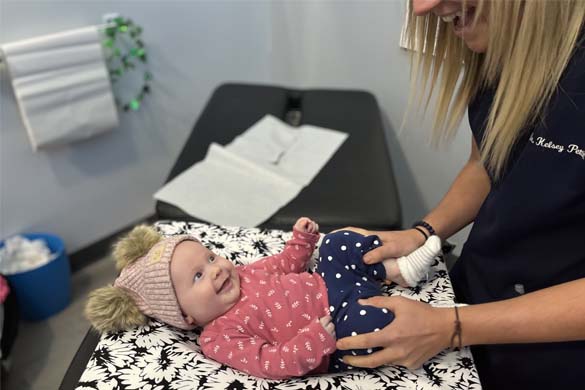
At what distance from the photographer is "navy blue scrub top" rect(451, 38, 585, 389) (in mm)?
666

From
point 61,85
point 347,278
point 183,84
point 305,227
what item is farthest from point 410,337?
point 183,84

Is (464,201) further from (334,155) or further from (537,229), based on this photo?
(334,155)

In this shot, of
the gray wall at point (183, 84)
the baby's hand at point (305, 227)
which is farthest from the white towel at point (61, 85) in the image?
the baby's hand at point (305, 227)

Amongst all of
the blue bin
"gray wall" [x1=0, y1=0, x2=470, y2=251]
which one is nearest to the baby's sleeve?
"gray wall" [x1=0, y1=0, x2=470, y2=251]

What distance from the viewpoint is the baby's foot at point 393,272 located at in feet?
2.96

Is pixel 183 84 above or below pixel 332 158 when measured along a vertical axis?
above

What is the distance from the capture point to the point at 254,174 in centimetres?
159

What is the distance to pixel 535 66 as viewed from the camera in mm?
637

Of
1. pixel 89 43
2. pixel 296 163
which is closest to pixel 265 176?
pixel 296 163

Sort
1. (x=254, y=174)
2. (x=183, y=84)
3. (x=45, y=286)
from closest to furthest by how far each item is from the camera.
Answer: (x=254, y=174) < (x=45, y=286) < (x=183, y=84)

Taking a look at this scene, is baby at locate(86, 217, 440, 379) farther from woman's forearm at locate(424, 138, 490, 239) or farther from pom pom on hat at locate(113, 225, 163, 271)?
woman's forearm at locate(424, 138, 490, 239)

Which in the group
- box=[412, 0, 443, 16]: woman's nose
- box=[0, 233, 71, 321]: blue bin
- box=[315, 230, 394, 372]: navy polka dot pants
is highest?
box=[412, 0, 443, 16]: woman's nose

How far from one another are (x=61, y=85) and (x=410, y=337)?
58.3 inches

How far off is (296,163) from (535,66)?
3.44 feet
